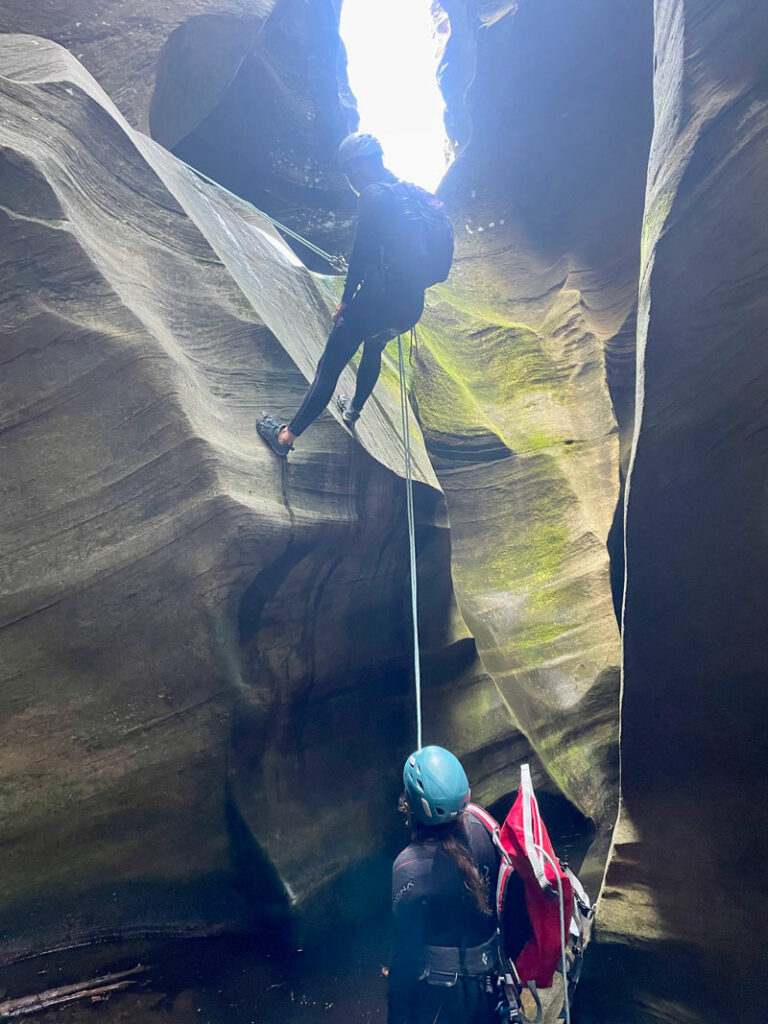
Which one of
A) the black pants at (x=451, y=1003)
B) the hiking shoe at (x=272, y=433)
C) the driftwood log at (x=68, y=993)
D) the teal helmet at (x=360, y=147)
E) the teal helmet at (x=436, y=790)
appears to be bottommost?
the driftwood log at (x=68, y=993)

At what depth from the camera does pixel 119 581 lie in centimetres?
366

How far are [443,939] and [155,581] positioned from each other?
2.26 meters

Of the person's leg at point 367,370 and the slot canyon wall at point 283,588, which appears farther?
the person's leg at point 367,370

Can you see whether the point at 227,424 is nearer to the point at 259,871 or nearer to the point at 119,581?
the point at 119,581

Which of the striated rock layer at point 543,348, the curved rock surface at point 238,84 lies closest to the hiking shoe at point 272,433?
the striated rock layer at point 543,348

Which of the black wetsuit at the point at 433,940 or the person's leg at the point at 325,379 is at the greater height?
the person's leg at the point at 325,379

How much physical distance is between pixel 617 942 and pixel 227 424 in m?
4.12

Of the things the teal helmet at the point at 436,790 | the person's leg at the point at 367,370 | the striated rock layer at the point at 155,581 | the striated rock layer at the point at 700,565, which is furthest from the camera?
the person's leg at the point at 367,370

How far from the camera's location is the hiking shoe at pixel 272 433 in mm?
4336

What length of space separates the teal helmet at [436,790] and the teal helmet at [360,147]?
353 centimetres

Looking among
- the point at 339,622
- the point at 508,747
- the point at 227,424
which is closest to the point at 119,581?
the point at 227,424

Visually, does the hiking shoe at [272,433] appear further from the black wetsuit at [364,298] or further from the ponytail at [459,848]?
the ponytail at [459,848]

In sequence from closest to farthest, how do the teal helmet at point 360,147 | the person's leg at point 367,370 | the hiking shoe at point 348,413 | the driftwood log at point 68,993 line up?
the driftwood log at point 68,993 < the teal helmet at point 360,147 < the person's leg at point 367,370 < the hiking shoe at point 348,413

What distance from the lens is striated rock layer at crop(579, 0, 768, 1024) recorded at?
3814 millimetres
